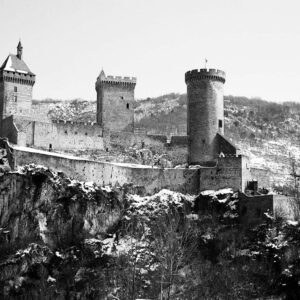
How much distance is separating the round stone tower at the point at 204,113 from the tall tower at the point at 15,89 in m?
16.4

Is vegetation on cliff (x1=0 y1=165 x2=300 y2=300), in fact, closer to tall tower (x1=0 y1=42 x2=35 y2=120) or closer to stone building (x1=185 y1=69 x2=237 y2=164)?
stone building (x1=185 y1=69 x2=237 y2=164)

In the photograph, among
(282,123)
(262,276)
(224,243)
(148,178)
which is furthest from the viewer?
(282,123)

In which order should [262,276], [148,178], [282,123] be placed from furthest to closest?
[282,123]
[148,178]
[262,276]

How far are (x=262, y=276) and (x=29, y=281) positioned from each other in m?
19.5

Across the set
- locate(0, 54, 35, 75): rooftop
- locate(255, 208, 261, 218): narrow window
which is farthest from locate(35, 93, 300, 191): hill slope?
locate(255, 208, 261, 218): narrow window

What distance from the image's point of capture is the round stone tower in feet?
283

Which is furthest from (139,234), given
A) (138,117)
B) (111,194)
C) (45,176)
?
(138,117)

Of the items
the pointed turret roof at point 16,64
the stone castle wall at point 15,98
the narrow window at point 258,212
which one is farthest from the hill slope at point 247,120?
the narrow window at point 258,212

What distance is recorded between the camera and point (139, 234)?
77.3m

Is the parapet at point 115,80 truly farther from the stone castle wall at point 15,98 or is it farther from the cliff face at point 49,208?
the cliff face at point 49,208

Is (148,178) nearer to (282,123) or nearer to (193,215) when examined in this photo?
(193,215)

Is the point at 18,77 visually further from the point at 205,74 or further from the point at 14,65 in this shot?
the point at 205,74

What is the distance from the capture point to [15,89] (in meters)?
87.1

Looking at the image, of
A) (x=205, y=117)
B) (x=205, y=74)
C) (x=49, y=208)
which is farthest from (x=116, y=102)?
(x=49, y=208)
